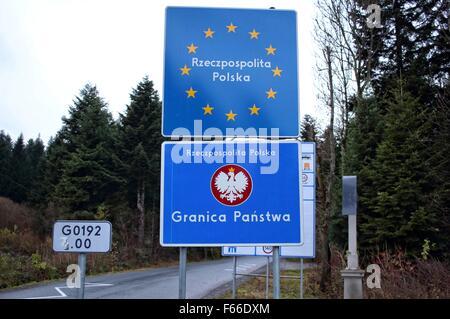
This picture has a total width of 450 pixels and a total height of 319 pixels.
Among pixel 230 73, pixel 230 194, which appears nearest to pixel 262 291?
pixel 230 194

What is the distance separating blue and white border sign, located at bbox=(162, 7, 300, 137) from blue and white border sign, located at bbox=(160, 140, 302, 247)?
0.45ft

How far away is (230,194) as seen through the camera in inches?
129

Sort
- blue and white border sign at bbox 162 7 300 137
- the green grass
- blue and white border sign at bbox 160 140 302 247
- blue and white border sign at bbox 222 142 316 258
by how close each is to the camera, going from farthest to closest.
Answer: the green grass
blue and white border sign at bbox 222 142 316 258
blue and white border sign at bbox 162 7 300 137
blue and white border sign at bbox 160 140 302 247

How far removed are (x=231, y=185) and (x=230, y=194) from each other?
0.21ft

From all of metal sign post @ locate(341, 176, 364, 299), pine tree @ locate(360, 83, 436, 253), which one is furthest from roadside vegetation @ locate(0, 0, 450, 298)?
metal sign post @ locate(341, 176, 364, 299)

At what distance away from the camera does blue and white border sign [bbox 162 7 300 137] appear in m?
3.39

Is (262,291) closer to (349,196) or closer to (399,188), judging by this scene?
(399,188)

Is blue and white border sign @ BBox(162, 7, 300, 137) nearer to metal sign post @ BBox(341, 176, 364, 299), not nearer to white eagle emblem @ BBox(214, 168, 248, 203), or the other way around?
white eagle emblem @ BBox(214, 168, 248, 203)

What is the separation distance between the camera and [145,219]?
1259 inches

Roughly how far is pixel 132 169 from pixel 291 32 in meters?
28.4

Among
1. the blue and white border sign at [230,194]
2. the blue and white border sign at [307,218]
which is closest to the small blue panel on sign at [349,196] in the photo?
the blue and white border sign at [230,194]
